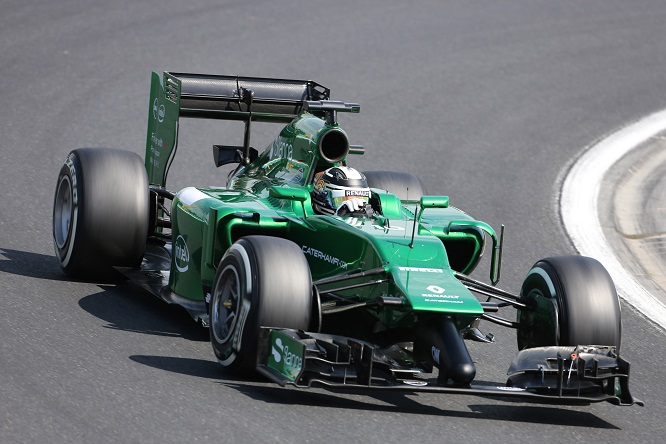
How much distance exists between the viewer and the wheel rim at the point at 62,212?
9.94m

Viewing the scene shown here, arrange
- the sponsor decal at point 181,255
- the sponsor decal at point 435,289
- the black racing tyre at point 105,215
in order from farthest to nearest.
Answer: the black racing tyre at point 105,215
the sponsor decal at point 181,255
the sponsor decal at point 435,289

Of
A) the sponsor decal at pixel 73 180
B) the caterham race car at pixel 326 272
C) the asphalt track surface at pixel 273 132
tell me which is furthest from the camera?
the sponsor decal at pixel 73 180

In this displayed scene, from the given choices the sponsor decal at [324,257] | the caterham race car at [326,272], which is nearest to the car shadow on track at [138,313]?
the caterham race car at [326,272]

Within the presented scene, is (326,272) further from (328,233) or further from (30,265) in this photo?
(30,265)

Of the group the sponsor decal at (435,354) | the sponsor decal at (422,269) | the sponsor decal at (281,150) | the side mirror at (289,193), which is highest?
the sponsor decal at (281,150)

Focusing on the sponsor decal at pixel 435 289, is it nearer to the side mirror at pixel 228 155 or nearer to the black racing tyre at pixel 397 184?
the black racing tyre at pixel 397 184

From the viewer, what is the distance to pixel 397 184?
10.7 m

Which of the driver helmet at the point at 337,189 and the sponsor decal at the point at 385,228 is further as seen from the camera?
the driver helmet at the point at 337,189

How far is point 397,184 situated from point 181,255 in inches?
93.6

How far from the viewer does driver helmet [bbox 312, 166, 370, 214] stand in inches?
337

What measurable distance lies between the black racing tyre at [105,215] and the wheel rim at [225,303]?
1.74 m

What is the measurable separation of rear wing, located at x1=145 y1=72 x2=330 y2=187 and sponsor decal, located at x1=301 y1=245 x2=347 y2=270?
2.37 meters

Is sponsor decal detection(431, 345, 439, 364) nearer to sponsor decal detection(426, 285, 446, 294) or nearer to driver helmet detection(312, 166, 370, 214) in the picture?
sponsor decal detection(426, 285, 446, 294)

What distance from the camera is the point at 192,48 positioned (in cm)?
A: 1819
